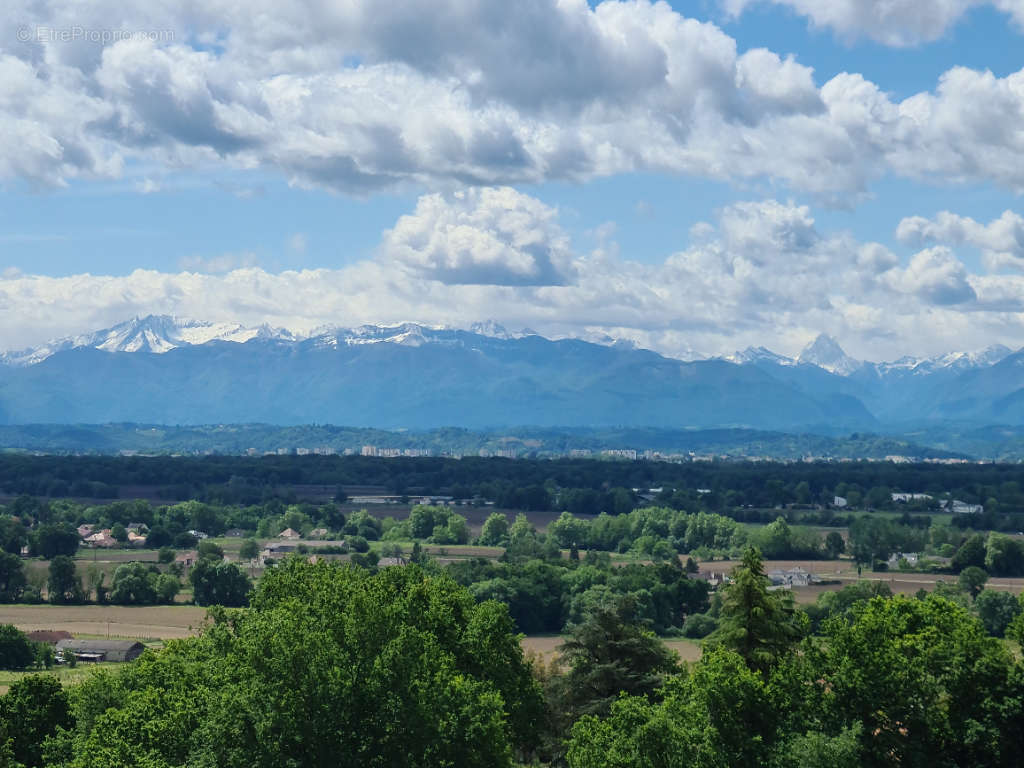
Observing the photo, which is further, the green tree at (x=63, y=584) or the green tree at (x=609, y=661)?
the green tree at (x=63, y=584)

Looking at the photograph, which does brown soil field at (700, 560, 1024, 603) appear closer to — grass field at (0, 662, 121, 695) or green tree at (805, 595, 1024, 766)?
grass field at (0, 662, 121, 695)

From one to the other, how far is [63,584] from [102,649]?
3138cm

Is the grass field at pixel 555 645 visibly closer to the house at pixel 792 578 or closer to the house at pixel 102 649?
the house at pixel 102 649

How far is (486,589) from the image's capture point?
105438 millimetres

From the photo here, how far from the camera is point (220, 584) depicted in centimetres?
11300

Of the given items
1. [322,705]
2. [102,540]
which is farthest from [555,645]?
[102,540]

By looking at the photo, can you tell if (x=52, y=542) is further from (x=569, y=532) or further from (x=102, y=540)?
(x=569, y=532)

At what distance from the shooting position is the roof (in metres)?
86.8

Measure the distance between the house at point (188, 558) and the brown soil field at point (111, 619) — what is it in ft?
73.0

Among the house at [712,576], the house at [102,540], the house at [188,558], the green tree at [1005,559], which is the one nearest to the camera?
the house at [712,576]

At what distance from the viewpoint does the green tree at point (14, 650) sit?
8225 centimetres

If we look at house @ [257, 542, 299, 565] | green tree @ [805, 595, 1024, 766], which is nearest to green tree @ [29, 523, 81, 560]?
house @ [257, 542, 299, 565]

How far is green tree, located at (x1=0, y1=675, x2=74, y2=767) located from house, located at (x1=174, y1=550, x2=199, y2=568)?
87694 millimetres

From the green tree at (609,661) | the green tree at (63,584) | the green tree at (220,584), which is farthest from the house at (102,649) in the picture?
the green tree at (609,661)
